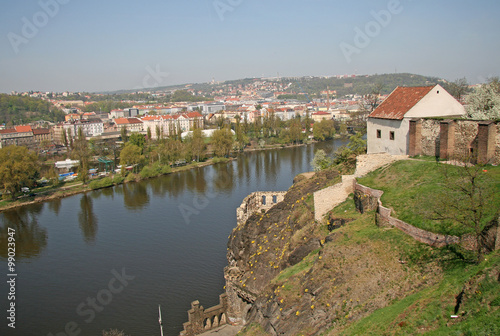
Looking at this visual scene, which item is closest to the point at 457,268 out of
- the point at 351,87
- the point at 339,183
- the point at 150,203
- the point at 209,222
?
the point at 339,183

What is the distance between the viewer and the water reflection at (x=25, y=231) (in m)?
26.5

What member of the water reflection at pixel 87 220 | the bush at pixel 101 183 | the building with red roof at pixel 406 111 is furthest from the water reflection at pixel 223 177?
the building with red roof at pixel 406 111

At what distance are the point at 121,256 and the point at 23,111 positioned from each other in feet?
368

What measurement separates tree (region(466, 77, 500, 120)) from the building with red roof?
92 centimetres

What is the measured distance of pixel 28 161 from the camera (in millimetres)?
40094

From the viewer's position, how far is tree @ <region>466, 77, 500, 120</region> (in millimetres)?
16203

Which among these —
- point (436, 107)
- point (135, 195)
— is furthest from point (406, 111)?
point (135, 195)

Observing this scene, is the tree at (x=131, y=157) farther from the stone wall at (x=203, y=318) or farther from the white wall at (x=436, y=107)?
the white wall at (x=436, y=107)

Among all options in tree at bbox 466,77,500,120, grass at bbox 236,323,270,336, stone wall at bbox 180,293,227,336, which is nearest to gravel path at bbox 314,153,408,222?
tree at bbox 466,77,500,120

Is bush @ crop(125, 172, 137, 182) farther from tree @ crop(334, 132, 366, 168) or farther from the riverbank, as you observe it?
tree @ crop(334, 132, 366, 168)

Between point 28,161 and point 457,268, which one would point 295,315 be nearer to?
point 457,268

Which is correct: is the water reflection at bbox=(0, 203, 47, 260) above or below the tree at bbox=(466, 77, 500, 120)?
below

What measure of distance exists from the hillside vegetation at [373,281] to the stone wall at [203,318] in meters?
1.36

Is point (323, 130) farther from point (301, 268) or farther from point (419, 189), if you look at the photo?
point (301, 268)
